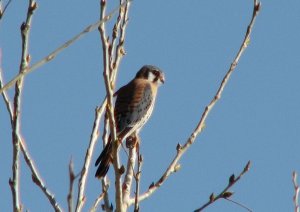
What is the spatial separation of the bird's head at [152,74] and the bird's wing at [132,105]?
0.28 metres

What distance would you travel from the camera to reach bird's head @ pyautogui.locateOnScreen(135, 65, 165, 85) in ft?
28.2

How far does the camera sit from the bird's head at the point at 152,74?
861 centimetres

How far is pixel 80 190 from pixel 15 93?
805mm

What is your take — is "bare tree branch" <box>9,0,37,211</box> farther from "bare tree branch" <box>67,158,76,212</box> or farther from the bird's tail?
the bird's tail

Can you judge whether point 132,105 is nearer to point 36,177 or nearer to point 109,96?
point 36,177

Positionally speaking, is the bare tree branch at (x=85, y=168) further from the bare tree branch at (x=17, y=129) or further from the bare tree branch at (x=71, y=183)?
the bare tree branch at (x=71, y=183)

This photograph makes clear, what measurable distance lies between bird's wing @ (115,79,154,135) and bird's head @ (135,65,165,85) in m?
0.28

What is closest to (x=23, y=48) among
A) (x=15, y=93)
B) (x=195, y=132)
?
(x=15, y=93)

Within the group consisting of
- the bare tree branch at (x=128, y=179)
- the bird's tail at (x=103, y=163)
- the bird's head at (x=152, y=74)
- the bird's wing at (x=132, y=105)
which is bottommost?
the bare tree branch at (x=128, y=179)

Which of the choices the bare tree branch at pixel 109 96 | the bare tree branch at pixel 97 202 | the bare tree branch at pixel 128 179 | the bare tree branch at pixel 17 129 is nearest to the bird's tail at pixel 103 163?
the bare tree branch at pixel 128 179

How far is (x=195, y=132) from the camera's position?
4355 millimetres

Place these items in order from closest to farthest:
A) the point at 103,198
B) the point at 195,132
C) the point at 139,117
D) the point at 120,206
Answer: the point at 120,206 → the point at 103,198 → the point at 195,132 → the point at 139,117

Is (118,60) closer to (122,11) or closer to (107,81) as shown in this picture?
(122,11)

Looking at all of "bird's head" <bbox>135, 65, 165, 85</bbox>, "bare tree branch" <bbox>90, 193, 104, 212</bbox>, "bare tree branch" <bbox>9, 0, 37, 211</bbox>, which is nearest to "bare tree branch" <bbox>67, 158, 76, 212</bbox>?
"bare tree branch" <bbox>9, 0, 37, 211</bbox>
